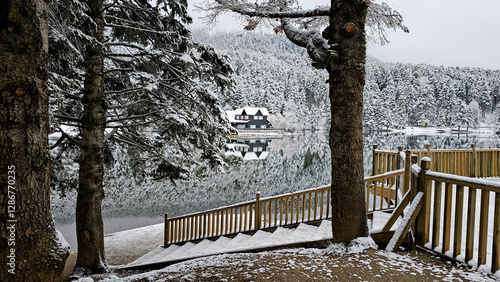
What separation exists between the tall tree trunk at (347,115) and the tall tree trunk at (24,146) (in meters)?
3.22

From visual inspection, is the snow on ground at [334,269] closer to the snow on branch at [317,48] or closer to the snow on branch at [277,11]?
the snow on branch at [317,48]

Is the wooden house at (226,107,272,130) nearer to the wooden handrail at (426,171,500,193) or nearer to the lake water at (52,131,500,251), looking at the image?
the lake water at (52,131,500,251)

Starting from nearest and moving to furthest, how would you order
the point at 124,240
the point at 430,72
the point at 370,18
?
the point at 370,18, the point at 124,240, the point at 430,72

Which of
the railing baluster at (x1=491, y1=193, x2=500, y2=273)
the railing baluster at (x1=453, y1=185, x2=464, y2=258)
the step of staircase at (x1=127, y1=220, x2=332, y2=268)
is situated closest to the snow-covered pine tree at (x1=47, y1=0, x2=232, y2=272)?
the step of staircase at (x1=127, y1=220, x2=332, y2=268)

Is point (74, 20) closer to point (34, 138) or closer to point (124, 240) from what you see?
point (34, 138)

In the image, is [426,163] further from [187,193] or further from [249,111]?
[249,111]

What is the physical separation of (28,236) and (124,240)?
29.9 ft

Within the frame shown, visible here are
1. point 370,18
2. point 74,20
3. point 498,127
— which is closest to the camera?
point 74,20

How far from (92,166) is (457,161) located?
32.2 ft

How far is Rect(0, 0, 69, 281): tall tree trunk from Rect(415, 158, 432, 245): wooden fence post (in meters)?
4.30

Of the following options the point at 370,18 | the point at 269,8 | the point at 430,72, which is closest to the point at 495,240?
the point at 370,18

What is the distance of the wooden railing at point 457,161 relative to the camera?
826 cm

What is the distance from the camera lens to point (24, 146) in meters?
2.02

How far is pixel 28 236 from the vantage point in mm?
2039
